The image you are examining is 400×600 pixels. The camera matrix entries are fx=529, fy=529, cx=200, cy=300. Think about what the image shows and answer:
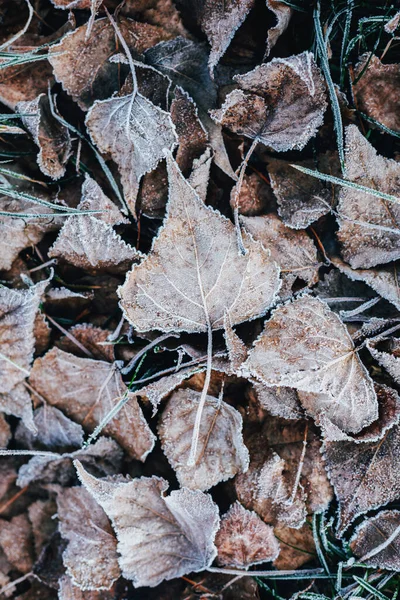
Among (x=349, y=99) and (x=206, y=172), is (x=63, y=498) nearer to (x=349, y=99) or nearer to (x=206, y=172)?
(x=206, y=172)

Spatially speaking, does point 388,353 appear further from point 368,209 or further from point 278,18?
point 278,18

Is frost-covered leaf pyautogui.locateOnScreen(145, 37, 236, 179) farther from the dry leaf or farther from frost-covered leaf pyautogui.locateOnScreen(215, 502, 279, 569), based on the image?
frost-covered leaf pyautogui.locateOnScreen(215, 502, 279, 569)

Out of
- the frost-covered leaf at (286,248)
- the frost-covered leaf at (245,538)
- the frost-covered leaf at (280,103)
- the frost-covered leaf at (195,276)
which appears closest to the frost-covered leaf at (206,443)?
the frost-covered leaf at (245,538)

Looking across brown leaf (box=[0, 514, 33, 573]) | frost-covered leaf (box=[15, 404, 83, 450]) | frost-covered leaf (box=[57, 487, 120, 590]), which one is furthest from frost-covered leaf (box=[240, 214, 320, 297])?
brown leaf (box=[0, 514, 33, 573])

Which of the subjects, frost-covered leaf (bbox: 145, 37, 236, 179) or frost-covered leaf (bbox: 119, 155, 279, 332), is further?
frost-covered leaf (bbox: 145, 37, 236, 179)

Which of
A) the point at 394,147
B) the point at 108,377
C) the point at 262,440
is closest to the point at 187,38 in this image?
the point at 394,147

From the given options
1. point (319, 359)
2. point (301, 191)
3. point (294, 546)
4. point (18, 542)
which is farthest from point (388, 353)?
point (18, 542)

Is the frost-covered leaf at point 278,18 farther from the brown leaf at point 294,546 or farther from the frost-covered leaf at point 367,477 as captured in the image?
the brown leaf at point 294,546
